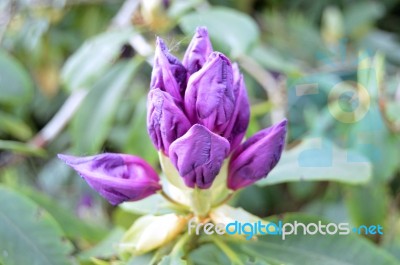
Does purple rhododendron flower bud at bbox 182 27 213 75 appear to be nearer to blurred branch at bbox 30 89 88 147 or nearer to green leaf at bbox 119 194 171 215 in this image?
green leaf at bbox 119 194 171 215

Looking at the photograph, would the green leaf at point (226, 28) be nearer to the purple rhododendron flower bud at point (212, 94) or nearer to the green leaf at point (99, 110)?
the green leaf at point (99, 110)

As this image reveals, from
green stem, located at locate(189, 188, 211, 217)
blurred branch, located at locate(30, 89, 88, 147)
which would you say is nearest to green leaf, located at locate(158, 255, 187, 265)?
green stem, located at locate(189, 188, 211, 217)

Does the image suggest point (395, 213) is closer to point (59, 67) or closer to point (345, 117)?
point (345, 117)

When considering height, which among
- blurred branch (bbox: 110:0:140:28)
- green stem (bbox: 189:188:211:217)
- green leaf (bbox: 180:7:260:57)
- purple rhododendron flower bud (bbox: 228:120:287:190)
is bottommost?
blurred branch (bbox: 110:0:140:28)

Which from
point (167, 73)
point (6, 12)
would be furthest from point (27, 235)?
point (6, 12)

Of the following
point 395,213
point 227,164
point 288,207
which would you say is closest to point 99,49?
point 227,164

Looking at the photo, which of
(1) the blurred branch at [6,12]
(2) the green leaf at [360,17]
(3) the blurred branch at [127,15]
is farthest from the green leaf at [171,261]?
(2) the green leaf at [360,17]
